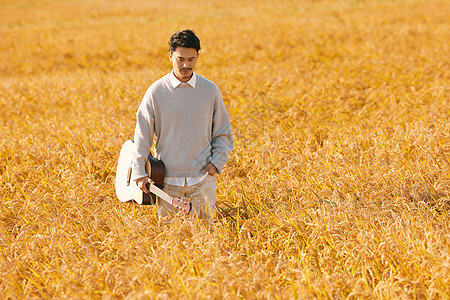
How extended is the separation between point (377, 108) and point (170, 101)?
15.1 ft

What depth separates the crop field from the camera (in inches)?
102

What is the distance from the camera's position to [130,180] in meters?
3.31

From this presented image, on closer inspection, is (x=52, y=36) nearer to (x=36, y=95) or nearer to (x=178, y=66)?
(x=36, y=95)

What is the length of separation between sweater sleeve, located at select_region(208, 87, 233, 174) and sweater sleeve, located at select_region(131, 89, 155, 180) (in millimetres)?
485

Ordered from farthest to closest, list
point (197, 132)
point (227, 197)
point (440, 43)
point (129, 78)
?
point (440, 43), point (129, 78), point (227, 197), point (197, 132)

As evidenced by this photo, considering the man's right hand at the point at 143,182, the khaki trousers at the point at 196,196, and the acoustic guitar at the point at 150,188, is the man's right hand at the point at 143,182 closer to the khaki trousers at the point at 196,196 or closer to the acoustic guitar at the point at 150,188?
the acoustic guitar at the point at 150,188

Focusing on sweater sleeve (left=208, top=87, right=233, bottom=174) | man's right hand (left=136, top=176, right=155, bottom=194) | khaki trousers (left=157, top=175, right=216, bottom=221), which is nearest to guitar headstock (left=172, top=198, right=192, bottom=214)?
khaki trousers (left=157, top=175, right=216, bottom=221)

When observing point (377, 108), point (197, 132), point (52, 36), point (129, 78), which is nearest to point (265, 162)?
point (197, 132)

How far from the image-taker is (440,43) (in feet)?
36.7

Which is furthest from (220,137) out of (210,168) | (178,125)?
(178,125)

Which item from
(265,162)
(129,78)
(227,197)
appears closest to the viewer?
(227,197)

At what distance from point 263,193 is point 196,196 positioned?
94 cm

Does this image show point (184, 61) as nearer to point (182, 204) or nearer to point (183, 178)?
point (183, 178)

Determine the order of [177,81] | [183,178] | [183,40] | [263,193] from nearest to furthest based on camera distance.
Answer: [183,40], [177,81], [183,178], [263,193]
